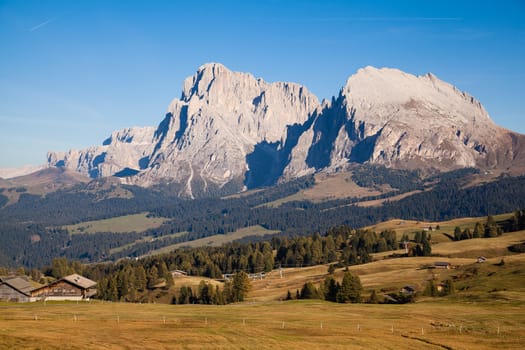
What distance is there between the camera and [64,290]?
149125 mm

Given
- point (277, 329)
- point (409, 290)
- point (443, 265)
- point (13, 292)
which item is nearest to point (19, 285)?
point (13, 292)

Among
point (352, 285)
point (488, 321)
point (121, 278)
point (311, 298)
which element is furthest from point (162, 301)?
point (488, 321)

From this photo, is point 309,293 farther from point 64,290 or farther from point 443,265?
point 64,290

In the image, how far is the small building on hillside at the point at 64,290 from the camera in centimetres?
14575

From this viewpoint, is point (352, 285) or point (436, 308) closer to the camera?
point (436, 308)

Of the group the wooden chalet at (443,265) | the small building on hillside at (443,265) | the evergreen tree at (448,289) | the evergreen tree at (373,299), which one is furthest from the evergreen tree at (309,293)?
the small building on hillside at (443,265)

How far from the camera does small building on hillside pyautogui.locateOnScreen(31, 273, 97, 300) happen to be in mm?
145750

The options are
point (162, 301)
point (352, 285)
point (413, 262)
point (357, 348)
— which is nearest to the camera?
point (357, 348)

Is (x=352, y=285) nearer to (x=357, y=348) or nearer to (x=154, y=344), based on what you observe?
(x=357, y=348)

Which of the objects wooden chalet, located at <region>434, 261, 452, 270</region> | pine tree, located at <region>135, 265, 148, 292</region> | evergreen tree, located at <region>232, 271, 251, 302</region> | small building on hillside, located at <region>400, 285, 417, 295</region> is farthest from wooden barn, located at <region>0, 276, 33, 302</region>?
wooden chalet, located at <region>434, 261, 452, 270</region>

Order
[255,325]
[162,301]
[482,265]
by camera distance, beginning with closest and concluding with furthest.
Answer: [255,325] → [482,265] → [162,301]

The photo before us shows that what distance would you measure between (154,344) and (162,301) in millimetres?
118058

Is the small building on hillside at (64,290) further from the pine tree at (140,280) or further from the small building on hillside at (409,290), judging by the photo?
the small building on hillside at (409,290)

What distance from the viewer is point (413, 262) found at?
627ft
